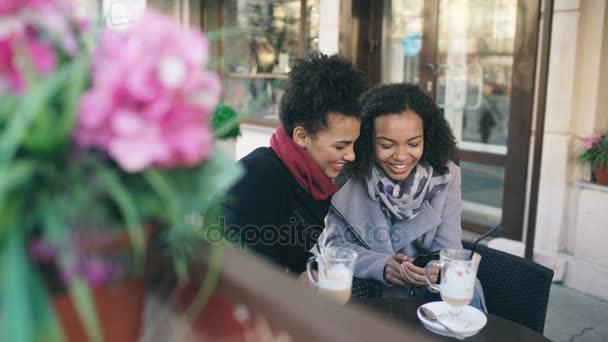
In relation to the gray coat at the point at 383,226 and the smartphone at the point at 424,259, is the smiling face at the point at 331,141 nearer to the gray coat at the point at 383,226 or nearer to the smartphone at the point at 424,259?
the gray coat at the point at 383,226

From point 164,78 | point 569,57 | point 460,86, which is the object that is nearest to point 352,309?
point 164,78

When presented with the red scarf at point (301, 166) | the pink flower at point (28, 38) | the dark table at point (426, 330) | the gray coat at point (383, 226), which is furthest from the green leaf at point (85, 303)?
the gray coat at point (383, 226)

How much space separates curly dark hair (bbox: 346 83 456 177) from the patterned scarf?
46 mm

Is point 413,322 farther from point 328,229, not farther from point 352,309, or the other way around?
point 352,309

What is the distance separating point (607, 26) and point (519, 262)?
92.0 inches

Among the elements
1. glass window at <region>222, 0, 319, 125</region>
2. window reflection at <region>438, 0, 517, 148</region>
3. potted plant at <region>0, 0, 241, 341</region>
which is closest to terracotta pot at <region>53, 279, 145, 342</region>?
potted plant at <region>0, 0, 241, 341</region>

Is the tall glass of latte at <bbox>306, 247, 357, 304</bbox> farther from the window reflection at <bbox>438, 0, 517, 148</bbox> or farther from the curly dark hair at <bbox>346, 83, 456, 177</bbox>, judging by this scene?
the window reflection at <bbox>438, 0, 517, 148</bbox>

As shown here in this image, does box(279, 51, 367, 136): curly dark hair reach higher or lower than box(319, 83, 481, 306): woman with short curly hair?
higher

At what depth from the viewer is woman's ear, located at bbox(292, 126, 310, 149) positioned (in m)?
2.12

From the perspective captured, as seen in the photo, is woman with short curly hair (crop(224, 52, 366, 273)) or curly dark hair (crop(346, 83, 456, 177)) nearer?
woman with short curly hair (crop(224, 52, 366, 273))

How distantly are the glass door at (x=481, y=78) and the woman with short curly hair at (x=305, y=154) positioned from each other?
98.3 inches

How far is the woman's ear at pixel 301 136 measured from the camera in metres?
2.12

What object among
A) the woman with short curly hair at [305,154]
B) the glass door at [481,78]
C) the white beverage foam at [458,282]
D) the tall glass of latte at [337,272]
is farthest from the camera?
the glass door at [481,78]

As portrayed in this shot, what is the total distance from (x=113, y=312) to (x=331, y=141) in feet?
4.89
